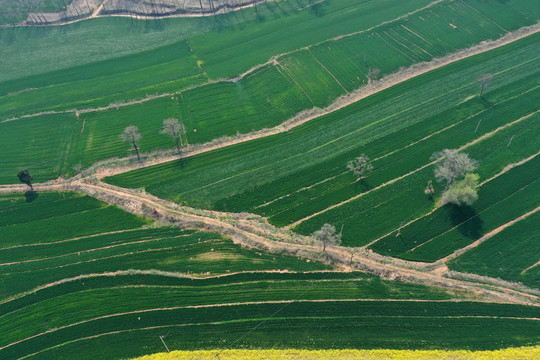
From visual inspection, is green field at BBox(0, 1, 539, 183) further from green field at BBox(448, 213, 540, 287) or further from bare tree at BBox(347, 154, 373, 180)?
green field at BBox(448, 213, 540, 287)

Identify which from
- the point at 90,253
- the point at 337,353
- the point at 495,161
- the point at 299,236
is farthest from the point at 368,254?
the point at 90,253

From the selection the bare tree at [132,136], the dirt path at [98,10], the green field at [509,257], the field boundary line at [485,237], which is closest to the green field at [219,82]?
the bare tree at [132,136]

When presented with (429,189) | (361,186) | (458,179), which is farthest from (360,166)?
(458,179)

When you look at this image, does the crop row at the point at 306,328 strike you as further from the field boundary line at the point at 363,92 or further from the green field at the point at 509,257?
A: the field boundary line at the point at 363,92

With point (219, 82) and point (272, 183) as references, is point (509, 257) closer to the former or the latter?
point (272, 183)

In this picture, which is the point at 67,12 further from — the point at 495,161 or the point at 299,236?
the point at 495,161
